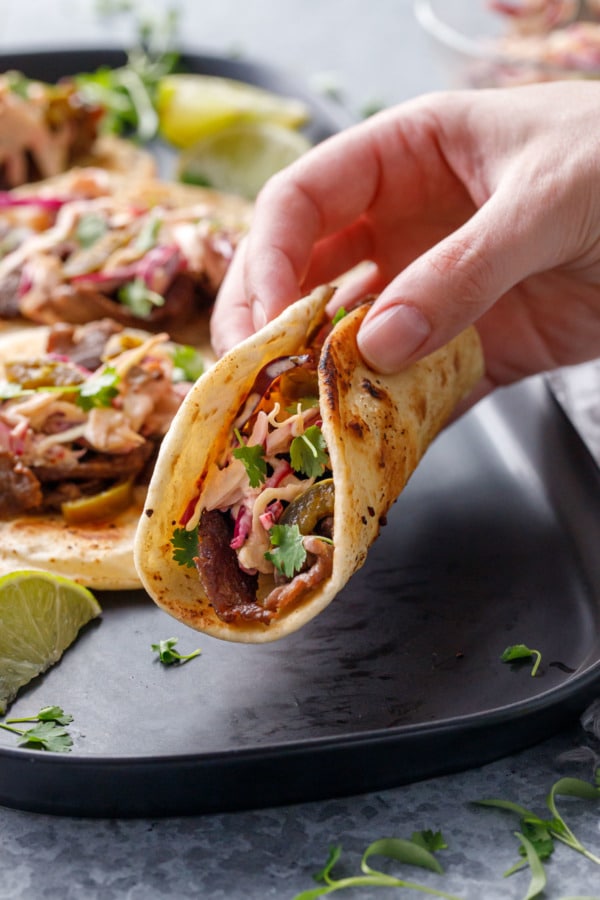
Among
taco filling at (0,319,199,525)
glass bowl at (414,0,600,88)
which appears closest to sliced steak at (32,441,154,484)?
taco filling at (0,319,199,525)

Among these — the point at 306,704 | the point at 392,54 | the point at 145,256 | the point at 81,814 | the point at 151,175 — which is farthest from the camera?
the point at 392,54

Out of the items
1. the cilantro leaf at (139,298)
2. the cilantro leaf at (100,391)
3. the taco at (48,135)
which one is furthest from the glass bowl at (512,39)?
the cilantro leaf at (100,391)

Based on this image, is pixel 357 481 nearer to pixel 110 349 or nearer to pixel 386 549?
pixel 386 549

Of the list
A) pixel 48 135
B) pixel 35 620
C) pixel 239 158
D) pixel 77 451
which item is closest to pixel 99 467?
pixel 77 451

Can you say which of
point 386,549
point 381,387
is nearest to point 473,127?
point 381,387

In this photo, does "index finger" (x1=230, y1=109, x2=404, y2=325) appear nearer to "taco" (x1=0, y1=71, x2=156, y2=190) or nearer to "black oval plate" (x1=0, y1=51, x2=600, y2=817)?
"black oval plate" (x1=0, y1=51, x2=600, y2=817)

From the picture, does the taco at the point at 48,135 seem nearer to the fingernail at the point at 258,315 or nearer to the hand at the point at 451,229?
the hand at the point at 451,229
